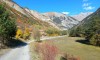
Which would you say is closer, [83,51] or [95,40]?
[83,51]

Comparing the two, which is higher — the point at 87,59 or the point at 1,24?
the point at 1,24

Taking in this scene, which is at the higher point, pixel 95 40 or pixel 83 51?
pixel 95 40

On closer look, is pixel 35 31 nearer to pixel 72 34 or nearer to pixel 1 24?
pixel 1 24

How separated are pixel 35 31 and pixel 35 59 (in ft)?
238

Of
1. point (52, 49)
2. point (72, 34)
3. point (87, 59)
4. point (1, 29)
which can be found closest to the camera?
point (52, 49)

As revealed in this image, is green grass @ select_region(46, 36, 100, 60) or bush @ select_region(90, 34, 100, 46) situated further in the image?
bush @ select_region(90, 34, 100, 46)

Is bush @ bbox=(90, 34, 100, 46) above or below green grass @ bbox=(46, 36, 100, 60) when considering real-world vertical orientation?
above

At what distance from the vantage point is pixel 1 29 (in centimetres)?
5862

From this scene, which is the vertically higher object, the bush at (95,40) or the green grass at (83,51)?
the bush at (95,40)

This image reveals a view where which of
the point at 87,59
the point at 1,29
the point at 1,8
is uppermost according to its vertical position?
the point at 1,8

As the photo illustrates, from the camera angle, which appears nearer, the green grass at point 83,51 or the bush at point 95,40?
the green grass at point 83,51

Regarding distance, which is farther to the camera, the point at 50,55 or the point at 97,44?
the point at 97,44

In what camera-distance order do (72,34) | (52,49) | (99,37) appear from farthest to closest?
(72,34) < (99,37) < (52,49)

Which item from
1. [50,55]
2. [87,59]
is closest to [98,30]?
[87,59]
